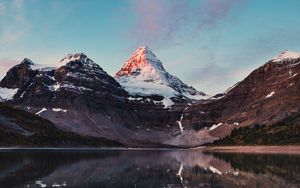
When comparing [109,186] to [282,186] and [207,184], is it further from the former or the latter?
[282,186]

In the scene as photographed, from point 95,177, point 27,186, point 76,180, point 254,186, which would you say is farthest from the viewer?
point 95,177

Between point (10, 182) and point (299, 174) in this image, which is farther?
point (299, 174)

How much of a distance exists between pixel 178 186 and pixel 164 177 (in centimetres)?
1343

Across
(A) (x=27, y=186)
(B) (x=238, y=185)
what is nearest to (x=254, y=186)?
(B) (x=238, y=185)

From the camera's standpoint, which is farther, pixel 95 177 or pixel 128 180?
pixel 95 177

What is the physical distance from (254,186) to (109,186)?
18477 mm

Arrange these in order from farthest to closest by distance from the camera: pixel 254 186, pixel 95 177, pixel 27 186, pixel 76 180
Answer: pixel 95 177
pixel 76 180
pixel 254 186
pixel 27 186

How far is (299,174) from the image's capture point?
250ft

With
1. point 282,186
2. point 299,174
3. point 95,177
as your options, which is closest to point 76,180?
point 95,177

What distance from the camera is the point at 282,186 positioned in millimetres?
61469

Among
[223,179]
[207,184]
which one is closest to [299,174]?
[223,179]

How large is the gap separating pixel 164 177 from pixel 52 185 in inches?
781

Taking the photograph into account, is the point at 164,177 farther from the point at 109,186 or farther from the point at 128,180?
the point at 109,186

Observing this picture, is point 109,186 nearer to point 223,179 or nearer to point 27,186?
point 27,186
